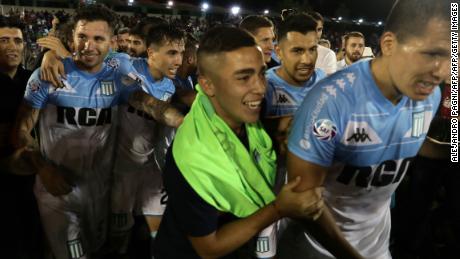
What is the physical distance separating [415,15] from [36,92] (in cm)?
257

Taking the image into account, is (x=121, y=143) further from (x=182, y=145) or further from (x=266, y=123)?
(x=182, y=145)

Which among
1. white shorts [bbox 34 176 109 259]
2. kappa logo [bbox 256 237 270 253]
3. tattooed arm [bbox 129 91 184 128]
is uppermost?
tattooed arm [bbox 129 91 184 128]

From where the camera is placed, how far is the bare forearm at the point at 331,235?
2.00m

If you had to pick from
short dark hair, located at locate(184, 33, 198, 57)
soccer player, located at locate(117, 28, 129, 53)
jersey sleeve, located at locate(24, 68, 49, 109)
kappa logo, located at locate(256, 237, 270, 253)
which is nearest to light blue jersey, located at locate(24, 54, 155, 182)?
jersey sleeve, located at locate(24, 68, 49, 109)

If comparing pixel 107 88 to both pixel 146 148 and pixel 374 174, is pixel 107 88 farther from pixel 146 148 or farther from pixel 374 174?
pixel 374 174

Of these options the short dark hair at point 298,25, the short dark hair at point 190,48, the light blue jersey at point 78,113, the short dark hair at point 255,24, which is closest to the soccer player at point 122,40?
the short dark hair at point 190,48

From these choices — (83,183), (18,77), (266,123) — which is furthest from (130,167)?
(266,123)

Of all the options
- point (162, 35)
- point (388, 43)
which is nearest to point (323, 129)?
point (388, 43)

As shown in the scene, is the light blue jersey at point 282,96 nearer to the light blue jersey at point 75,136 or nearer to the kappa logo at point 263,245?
the kappa logo at point 263,245

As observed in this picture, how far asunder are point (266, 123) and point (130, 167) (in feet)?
7.03

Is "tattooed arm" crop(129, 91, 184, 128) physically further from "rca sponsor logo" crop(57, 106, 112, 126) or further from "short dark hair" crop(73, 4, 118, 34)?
"short dark hair" crop(73, 4, 118, 34)

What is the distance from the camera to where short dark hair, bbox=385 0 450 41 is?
184 centimetres

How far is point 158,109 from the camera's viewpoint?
3.18 meters

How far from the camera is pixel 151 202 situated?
4.47m
